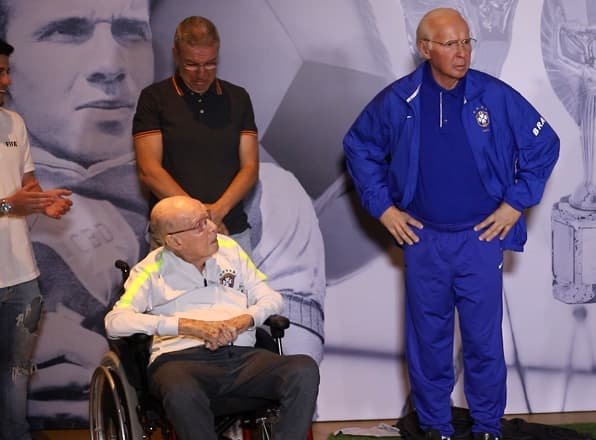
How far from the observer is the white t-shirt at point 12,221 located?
12.8 feet

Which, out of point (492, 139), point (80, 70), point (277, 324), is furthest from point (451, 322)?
point (80, 70)

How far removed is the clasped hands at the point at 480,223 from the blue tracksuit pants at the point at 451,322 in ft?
0.10

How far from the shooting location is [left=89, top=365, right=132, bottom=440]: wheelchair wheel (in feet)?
11.4

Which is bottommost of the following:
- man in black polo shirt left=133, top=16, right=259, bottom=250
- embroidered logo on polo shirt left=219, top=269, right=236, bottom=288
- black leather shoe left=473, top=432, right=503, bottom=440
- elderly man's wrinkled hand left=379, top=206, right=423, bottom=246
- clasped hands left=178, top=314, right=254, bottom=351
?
black leather shoe left=473, top=432, right=503, bottom=440

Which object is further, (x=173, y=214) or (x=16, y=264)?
(x=16, y=264)

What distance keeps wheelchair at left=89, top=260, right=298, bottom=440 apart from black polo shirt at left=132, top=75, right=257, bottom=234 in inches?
28.8

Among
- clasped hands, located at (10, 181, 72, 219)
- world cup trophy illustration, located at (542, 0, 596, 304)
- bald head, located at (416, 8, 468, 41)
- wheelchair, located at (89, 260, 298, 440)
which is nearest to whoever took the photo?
wheelchair, located at (89, 260, 298, 440)

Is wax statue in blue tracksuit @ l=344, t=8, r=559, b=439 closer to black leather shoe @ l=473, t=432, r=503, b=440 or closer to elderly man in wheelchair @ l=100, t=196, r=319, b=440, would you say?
black leather shoe @ l=473, t=432, r=503, b=440

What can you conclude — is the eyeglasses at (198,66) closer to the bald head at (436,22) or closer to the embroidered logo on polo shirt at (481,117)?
the bald head at (436,22)

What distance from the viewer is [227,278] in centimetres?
357

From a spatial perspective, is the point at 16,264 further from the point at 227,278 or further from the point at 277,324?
the point at 277,324

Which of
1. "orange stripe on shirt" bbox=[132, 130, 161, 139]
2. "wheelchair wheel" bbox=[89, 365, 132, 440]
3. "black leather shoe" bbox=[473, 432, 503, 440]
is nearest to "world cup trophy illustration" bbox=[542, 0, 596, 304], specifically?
"black leather shoe" bbox=[473, 432, 503, 440]

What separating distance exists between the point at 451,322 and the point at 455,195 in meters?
0.53

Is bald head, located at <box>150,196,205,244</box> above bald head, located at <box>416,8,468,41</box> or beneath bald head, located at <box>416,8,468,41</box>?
beneath
